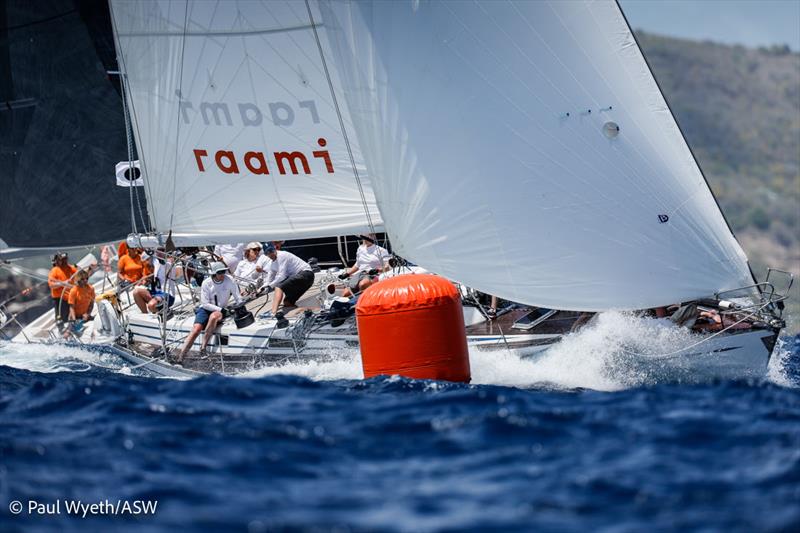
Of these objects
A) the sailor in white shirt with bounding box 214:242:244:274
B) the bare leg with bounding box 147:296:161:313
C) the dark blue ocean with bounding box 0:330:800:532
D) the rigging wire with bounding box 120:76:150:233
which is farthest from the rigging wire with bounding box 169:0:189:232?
the dark blue ocean with bounding box 0:330:800:532

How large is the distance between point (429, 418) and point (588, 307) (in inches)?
124

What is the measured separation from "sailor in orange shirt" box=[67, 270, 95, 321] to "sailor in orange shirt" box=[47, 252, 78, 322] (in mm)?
112

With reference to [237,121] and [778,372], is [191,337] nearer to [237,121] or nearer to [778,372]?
[237,121]

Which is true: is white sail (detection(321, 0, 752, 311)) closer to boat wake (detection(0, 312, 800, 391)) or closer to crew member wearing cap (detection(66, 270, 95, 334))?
boat wake (detection(0, 312, 800, 391))

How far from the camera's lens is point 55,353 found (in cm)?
1305

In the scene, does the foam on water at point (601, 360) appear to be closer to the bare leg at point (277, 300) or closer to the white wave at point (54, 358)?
the bare leg at point (277, 300)

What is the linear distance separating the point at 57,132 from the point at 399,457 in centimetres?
912

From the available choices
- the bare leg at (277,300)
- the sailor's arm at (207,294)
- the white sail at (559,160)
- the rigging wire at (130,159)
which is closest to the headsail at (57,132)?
the rigging wire at (130,159)

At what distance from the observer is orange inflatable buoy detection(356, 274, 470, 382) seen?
350 inches

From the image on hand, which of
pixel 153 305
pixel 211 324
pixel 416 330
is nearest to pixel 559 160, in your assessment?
pixel 416 330

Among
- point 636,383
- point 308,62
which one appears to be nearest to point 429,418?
point 636,383

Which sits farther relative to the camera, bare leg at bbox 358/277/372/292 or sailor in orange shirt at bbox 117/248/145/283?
sailor in orange shirt at bbox 117/248/145/283

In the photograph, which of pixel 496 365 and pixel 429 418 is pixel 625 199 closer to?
pixel 496 365

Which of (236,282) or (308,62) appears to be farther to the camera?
(236,282)
